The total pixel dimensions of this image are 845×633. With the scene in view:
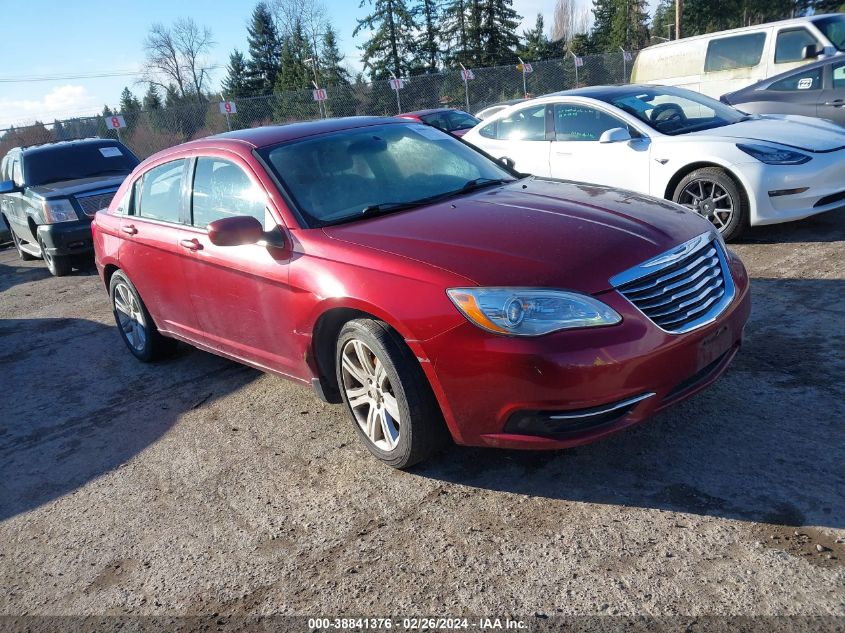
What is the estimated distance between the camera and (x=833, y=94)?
925 cm

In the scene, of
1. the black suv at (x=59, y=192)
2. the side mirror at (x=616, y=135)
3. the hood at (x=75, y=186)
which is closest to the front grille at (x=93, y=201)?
the black suv at (x=59, y=192)

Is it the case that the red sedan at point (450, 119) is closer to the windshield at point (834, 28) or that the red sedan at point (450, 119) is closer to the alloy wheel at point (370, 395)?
the windshield at point (834, 28)

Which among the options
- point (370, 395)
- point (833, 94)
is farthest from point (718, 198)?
point (370, 395)

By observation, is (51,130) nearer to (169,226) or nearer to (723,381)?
(169,226)

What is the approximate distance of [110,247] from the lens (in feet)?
18.3

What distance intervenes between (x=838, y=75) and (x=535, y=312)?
28.4 ft

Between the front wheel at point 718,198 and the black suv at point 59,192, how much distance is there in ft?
24.0

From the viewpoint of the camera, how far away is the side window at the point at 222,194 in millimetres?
3957

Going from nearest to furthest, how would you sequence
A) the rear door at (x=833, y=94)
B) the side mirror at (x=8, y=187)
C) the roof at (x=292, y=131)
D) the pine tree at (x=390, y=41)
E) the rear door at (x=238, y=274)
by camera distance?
the rear door at (x=238, y=274), the roof at (x=292, y=131), the rear door at (x=833, y=94), the side mirror at (x=8, y=187), the pine tree at (x=390, y=41)

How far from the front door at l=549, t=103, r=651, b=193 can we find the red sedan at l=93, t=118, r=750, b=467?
109 inches

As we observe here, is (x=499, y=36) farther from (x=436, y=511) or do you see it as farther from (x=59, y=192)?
(x=436, y=511)

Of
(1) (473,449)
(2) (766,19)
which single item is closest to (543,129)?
(1) (473,449)

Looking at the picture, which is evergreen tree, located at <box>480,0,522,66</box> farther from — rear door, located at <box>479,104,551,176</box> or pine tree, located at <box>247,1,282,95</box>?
rear door, located at <box>479,104,551,176</box>

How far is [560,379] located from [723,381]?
1.56m
